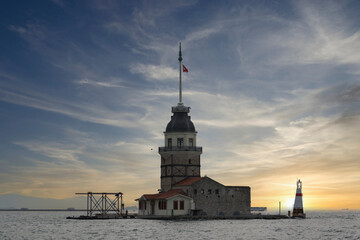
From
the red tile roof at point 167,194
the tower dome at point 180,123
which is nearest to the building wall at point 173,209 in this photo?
the red tile roof at point 167,194

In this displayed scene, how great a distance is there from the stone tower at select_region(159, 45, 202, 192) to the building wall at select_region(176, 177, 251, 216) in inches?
260

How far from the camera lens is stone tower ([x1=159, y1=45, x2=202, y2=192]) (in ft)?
320

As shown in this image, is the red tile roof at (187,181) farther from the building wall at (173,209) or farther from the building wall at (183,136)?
the building wall at (183,136)

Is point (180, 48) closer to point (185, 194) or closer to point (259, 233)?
point (185, 194)

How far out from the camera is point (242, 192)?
94.2m

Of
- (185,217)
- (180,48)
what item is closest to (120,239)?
(185,217)

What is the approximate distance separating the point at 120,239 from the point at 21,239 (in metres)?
12.7

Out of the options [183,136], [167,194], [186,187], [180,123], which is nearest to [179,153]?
[183,136]

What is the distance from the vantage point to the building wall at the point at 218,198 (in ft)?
296

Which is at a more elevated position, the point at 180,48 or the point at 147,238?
the point at 180,48

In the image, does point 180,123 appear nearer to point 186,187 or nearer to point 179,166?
point 179,166

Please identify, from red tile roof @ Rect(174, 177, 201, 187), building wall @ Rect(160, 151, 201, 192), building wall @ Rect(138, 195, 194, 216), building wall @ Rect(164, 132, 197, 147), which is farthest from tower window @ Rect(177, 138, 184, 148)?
building wall @ Rect(138, 195, 194, 216)

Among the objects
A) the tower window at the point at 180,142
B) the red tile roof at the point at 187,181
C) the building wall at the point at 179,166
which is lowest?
the red tile roof at the point at 187,181

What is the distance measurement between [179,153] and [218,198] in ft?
38.0
